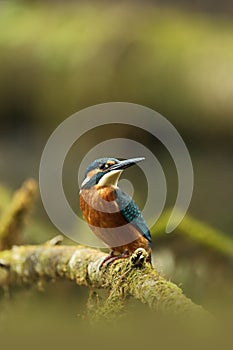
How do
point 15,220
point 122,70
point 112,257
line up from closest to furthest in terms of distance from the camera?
point 112,257 → point 15,220 → point 122,70

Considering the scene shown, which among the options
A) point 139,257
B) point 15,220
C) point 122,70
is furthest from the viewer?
point 122,70

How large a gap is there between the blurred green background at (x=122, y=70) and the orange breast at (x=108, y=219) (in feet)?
13.5

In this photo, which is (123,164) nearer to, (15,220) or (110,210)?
(110,210)

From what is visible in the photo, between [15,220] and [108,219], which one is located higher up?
[15,220]

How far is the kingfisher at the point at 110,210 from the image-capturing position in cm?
106

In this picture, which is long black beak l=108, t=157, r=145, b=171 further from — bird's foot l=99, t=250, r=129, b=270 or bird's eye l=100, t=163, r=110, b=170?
bird's foot l=99, t=250, r=129, b=270

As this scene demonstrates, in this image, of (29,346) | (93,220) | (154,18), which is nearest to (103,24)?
(154,18)

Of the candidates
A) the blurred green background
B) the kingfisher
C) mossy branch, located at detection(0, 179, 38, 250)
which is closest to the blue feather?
the kingfisher

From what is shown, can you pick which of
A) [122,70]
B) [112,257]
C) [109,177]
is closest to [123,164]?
[109,177]

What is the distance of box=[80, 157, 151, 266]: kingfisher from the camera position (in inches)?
41.8

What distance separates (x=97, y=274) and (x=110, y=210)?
15 centimetres

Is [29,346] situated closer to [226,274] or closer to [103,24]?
[226,274]

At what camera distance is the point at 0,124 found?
22.1ft

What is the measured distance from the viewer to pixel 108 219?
1073 millimetres
